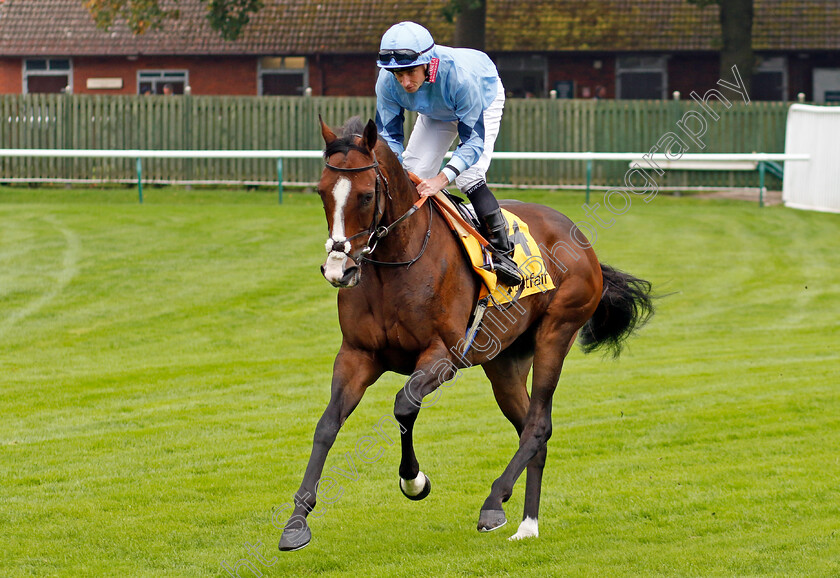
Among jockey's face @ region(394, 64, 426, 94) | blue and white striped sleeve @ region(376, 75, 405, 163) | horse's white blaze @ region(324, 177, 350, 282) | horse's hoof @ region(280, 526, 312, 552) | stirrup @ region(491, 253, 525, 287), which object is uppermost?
jockey's face @ region(394, 64, 426, 94)

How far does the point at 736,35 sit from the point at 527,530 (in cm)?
1977

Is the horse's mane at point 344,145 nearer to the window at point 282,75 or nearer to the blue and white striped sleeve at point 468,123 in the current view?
the blue and white striped sleeve at point 468,123

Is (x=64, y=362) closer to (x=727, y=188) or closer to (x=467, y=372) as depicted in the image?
(x=467, y=372)

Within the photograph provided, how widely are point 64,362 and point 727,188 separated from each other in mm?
14083

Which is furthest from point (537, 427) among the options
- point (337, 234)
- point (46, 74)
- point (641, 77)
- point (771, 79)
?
point (46, 74)

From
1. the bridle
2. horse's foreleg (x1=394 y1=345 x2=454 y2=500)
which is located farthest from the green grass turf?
the bridle

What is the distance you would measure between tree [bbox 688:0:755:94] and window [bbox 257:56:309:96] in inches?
382

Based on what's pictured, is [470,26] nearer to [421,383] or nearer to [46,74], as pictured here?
[46,74]

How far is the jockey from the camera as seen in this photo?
505 cm

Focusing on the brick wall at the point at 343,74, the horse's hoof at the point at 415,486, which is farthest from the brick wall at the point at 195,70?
the horse's hoof at the point at 415,486

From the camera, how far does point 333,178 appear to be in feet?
15.1

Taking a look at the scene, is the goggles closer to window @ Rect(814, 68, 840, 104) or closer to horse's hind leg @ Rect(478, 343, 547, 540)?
horse's hind leg @ Rect(478, 343, 547, 540)

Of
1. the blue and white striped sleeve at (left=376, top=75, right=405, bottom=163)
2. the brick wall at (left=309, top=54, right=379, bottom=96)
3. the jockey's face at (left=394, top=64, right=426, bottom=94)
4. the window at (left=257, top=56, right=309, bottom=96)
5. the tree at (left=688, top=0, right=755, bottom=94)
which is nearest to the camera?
the jockey's face at (left=394, top=64, right=426, bottom=94)

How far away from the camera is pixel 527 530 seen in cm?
575
